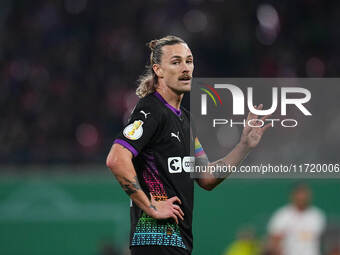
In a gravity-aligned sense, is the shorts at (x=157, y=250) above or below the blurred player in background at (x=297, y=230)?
above

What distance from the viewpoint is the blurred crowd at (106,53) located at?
13.4 m

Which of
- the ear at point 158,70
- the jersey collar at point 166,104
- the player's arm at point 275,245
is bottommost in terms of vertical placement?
the player's arm at point 275,245

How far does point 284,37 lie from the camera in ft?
48.2

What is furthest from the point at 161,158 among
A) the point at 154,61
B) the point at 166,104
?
the point at 154,61

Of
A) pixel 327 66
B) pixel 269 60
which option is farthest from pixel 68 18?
pixel 327 66

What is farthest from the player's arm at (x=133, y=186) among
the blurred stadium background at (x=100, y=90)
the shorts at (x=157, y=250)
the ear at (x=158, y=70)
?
the blurred stadium background at (x=100, y=90)

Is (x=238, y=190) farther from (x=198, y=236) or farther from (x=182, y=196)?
(x=182, y=196)

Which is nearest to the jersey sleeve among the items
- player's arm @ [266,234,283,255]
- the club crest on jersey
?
the club crest on jersey

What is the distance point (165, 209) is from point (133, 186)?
250mm

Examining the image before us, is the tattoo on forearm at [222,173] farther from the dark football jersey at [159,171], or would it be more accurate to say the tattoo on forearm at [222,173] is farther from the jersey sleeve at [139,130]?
the jersey sleeve at [139,130]

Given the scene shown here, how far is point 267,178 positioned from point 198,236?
1.50 m

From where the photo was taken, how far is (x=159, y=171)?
437 cm

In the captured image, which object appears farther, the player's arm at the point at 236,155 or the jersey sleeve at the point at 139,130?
the player's arm at the point at 236,155

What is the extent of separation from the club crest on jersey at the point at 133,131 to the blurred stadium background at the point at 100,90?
22.7 ft
